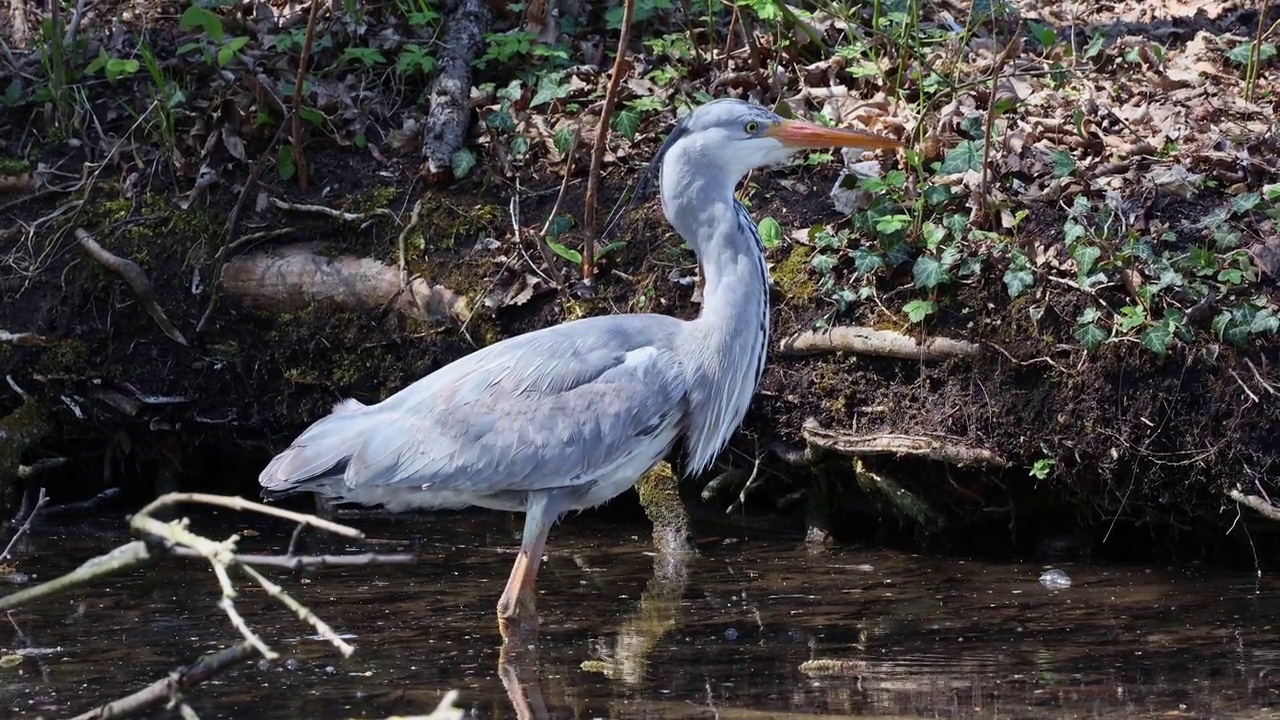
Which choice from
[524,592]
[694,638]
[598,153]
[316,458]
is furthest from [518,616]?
→ [598,153]

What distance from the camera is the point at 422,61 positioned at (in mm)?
7465

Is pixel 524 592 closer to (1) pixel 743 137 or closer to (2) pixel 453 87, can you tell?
(1) pixel 743 137

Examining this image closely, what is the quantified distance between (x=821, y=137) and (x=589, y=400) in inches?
52.0

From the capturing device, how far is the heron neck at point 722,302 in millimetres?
5535

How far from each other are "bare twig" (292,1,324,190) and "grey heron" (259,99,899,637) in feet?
6.19

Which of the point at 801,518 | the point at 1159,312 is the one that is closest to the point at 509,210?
the point at 801,518

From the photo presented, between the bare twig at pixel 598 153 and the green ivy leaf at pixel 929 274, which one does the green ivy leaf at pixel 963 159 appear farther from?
the bare twig at pixel 598 153

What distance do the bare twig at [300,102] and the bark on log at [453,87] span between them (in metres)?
0.59

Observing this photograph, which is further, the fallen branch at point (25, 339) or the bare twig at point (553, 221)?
the fallen branch at point (25, 339)

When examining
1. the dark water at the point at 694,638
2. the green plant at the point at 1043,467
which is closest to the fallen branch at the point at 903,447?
the green plant at the point at 1043,467

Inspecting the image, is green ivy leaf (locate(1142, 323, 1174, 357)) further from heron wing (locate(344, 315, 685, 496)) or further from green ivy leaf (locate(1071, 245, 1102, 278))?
heron wing (locate(344, 315, 685, 496))

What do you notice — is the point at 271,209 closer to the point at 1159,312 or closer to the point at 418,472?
the point at 418,472

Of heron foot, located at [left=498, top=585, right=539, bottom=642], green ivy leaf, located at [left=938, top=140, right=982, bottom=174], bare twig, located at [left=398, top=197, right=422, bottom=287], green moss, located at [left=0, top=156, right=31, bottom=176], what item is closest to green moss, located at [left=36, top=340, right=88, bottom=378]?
green moss, located at [left=0, top=156, right=31, bottom=176]

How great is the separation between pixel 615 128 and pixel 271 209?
68.0 inches
